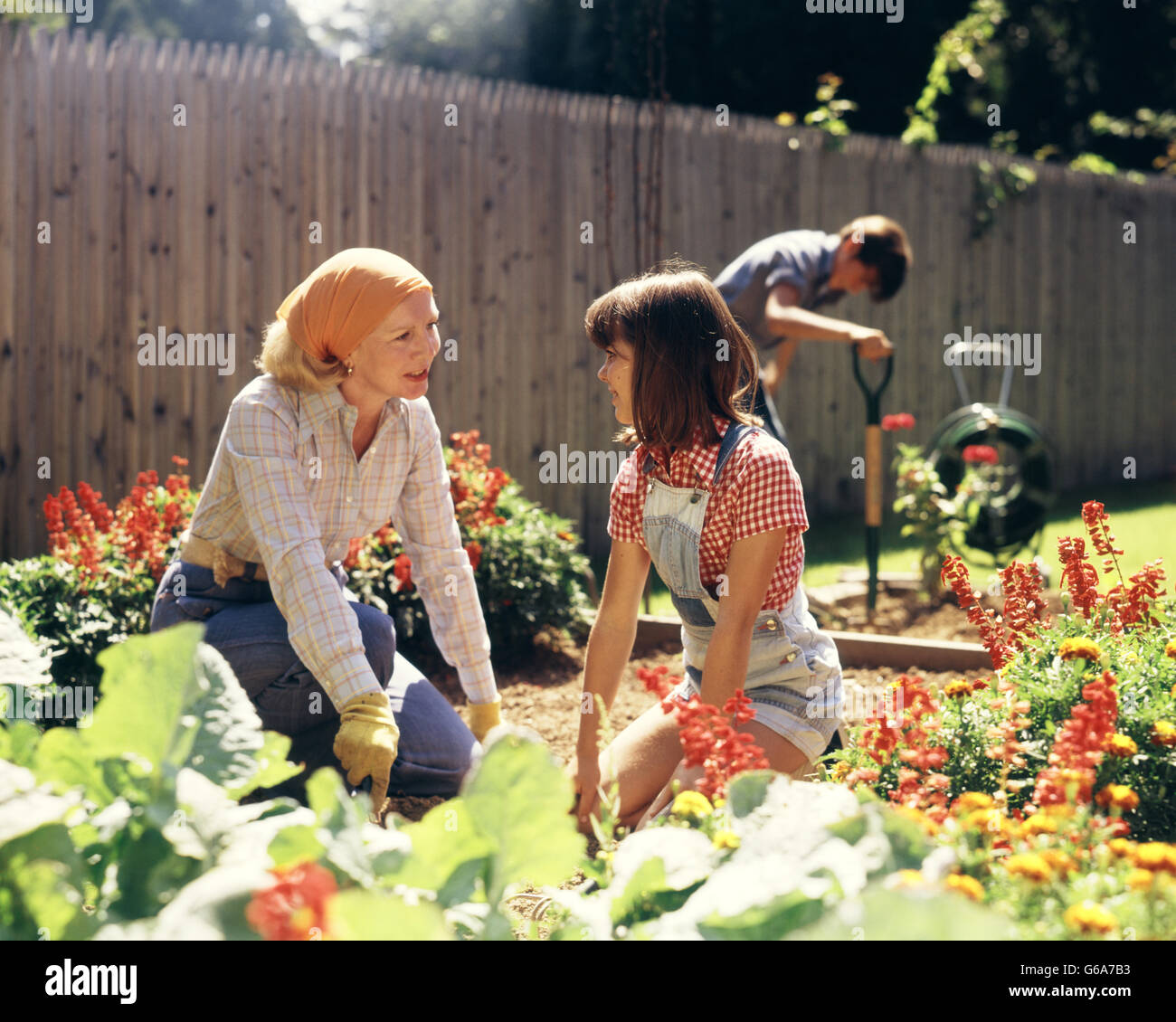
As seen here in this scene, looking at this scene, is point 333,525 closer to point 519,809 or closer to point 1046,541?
point 519,809

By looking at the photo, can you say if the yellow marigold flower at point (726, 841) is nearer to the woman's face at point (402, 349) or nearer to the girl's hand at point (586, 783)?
the girl's hand at point (586, 783)

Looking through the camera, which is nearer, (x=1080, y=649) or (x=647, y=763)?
(x=1080, y=649)

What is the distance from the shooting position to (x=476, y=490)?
4.19 meters

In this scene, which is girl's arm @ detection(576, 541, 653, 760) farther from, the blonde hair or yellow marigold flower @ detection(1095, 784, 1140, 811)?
yellow marigold flower @ detection(1095, 784, 1140, 811)

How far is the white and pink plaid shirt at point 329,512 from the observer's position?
2.15m

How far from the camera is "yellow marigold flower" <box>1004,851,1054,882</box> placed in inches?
37.5

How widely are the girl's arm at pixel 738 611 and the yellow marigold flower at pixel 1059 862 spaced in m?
1.03

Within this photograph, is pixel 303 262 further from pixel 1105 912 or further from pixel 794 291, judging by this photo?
pixel 1105 912

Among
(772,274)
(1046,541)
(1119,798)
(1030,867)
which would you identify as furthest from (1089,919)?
(1046,541)

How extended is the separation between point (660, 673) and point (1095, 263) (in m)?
9.23

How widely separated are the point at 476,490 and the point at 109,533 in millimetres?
1259

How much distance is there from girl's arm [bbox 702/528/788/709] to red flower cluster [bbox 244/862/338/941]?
1339 mm

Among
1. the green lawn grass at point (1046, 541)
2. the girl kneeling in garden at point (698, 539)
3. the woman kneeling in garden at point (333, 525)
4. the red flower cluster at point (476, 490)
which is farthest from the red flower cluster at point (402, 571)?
the girl kneeling in garden at point (698, 539)
